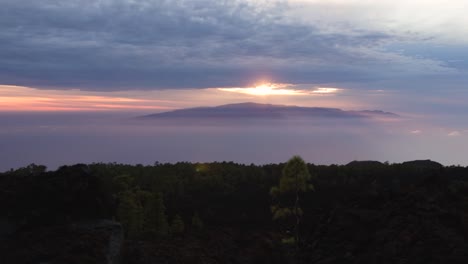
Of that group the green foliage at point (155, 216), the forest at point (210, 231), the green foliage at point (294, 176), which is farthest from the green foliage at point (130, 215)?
the green foliage at point (294, 176)

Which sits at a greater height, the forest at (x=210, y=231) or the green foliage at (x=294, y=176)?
the green foliage at (x=294, y=176)

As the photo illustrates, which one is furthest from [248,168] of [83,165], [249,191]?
[83,165]

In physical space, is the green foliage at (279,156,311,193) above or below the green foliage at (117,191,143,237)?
above

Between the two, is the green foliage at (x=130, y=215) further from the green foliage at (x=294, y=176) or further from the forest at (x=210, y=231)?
the green foliage at (x=294, y=176)

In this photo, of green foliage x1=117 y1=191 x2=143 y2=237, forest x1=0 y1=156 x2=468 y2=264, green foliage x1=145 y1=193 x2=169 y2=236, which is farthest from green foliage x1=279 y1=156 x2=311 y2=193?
green foliage x1=117 y1=191 x2=143 y2=237

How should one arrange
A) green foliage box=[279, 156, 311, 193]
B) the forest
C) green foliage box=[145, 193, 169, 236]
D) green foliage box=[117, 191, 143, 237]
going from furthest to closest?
green foliage box=[145, 193, 169, 236], green foliage box=[117, 191, 143, 237], green foliage box=[279, 156, 311, 193], the forest

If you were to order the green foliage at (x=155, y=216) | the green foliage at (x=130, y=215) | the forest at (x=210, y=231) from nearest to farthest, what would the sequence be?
1. the forest at (x=210, y=231)
2. the green foliage at (x=130, y=215)
3. the green foliage at (x=155, y=216)

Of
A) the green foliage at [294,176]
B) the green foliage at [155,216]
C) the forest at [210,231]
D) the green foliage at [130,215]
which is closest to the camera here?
the forest at [210,231]

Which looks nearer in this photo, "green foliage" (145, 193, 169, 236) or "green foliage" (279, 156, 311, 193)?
"green foliage" (279, 156, 311, 193)

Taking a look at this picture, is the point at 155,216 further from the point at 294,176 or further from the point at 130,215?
the point at 294,176

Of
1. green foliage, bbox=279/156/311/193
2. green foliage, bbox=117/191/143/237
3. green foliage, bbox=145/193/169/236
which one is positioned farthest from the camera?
green foliage, bbox=145/193/169/236

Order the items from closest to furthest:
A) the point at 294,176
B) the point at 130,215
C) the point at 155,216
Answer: the point at 294,176
the point at 130,215
the point at 155,216

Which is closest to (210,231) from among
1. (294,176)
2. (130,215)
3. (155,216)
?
(155,216)

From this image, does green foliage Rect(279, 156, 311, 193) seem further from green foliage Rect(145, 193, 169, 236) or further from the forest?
green foliage Rect(145, 193, 169, 236)
